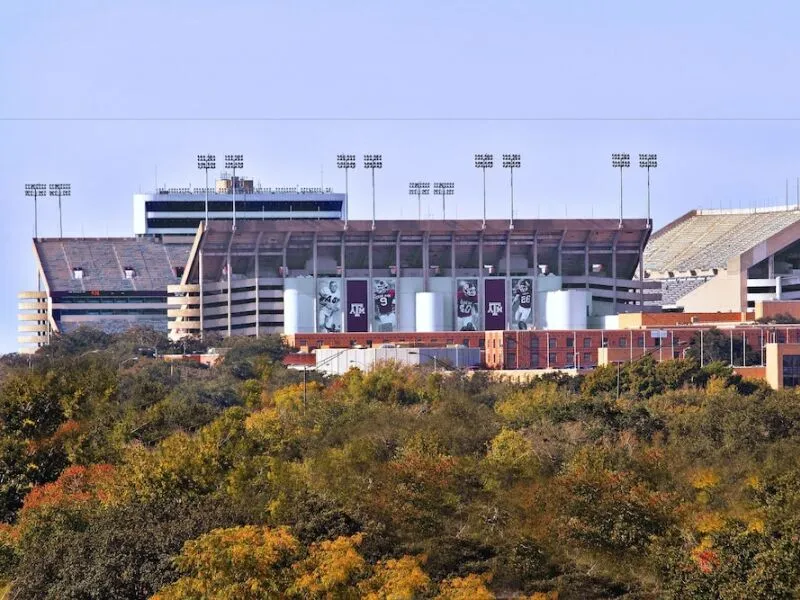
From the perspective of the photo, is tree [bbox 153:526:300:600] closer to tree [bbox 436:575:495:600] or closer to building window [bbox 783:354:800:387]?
tree [bbox 436:575:495:600]

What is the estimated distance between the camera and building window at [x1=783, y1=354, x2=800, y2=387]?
17400cm

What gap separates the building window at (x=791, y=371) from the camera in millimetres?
174000

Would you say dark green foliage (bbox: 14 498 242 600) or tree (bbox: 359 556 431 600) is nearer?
tree (bbox: 359 556 431 600)

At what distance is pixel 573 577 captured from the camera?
73562mm

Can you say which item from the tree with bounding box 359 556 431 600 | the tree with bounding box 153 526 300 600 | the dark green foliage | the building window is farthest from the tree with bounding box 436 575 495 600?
the building window

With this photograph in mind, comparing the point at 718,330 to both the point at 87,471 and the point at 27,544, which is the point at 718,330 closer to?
the point at 87,471

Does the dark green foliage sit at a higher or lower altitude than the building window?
lower

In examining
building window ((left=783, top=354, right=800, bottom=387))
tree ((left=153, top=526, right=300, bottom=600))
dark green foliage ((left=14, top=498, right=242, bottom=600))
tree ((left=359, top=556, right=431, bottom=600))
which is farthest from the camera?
building window ((left=783, top=354, right=800, bottom=387))

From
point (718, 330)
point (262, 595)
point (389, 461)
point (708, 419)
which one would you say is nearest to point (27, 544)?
point (262, 595)

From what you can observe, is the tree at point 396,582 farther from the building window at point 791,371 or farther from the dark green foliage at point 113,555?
the building window at point 791,371

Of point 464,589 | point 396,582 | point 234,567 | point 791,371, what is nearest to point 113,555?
point 234,567

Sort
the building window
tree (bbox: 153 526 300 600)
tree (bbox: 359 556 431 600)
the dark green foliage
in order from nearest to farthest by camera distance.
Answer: tree (bbox: 359 556 431 600)
tree (bbox: 153 526 300 600)
the dark green foliage
the building window

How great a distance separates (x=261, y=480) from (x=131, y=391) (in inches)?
1996

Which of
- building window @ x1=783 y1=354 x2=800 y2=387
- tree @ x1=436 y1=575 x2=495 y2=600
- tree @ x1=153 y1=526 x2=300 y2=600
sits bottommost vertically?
tree @ x1=436 y1=575 x2=495 y2=600
